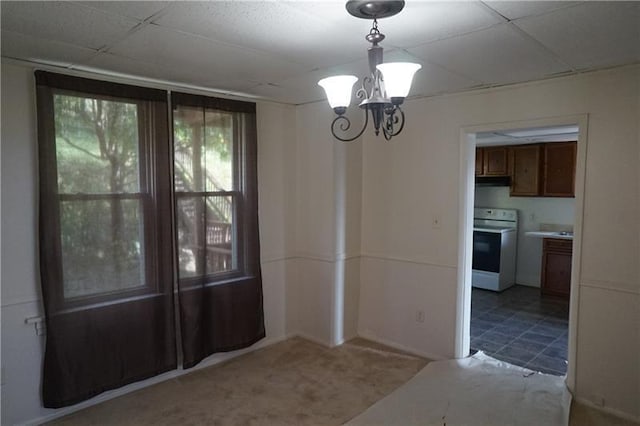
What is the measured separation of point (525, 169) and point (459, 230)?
310 cm

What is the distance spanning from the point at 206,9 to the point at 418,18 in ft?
2.92

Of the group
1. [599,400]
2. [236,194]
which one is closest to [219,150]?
[236,194]

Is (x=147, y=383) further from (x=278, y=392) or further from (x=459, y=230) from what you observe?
(x=459, y=230)

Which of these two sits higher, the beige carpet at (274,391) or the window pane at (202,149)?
the window pane at (202,149)

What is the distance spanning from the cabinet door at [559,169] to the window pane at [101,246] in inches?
203

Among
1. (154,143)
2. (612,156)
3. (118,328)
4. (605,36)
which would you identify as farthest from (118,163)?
(612,156)

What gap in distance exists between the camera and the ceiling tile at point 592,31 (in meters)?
1.69

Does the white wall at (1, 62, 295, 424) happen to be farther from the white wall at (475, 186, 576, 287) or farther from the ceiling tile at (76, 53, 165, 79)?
the white wall at (475, 186, 576, 287)

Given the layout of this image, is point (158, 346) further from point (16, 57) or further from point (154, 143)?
point (16, 57)

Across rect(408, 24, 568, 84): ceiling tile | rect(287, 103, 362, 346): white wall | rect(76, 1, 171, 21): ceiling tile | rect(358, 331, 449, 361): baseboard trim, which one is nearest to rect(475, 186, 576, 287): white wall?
rect(358, 331, 449, 361): baseboard trim

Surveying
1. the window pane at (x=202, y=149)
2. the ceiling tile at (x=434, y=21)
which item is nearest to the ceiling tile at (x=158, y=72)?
the window pane at (x=202, y=149)

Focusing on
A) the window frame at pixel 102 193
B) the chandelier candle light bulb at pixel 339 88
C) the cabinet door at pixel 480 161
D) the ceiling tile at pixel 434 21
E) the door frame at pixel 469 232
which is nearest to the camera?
the ceiling tile at pixel 434 21

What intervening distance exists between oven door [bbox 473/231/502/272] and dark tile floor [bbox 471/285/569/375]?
1.14 feet

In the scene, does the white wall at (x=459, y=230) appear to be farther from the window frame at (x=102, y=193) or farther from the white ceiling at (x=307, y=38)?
the window frame at (x=102, y=193)
